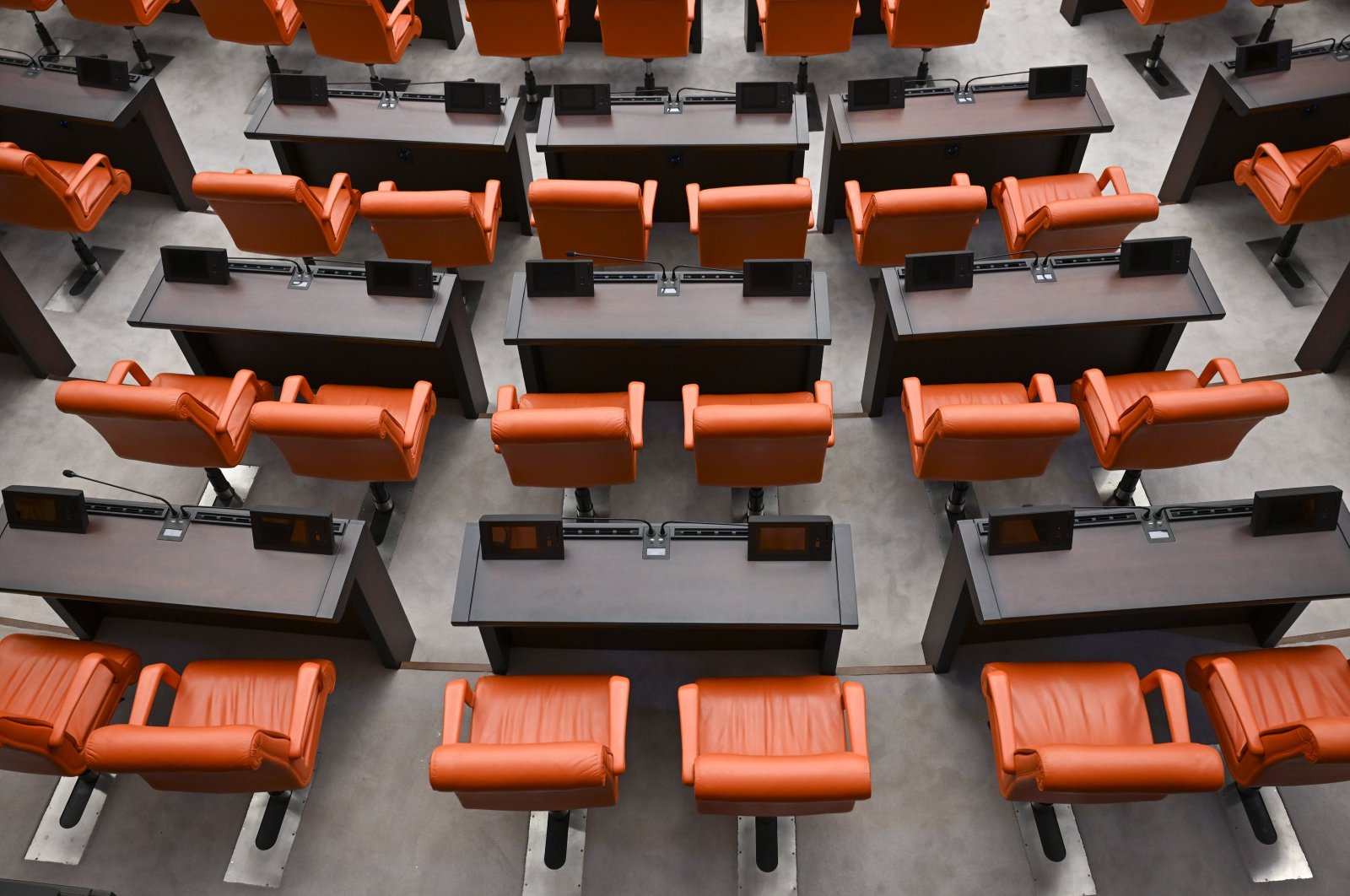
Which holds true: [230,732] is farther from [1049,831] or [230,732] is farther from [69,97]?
[69,97]

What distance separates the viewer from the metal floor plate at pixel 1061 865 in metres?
3.72

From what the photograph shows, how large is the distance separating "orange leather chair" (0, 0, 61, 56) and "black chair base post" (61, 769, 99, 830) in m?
4.88

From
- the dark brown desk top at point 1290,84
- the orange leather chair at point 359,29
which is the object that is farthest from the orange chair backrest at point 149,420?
the dark brown desk top at point 1290,84

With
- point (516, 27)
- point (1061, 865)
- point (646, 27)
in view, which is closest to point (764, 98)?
point (646, 27)

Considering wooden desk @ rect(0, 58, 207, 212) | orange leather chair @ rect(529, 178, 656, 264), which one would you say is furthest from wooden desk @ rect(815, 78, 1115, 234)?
wooden desk @ rect(0, 58, 207, 212)

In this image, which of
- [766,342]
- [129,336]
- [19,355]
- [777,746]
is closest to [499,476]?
[766,342]

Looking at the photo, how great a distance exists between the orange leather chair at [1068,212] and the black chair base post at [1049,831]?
2661mm

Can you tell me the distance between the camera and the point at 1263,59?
547 cm

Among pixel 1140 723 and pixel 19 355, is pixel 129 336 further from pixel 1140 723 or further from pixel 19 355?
pixel 1140 723

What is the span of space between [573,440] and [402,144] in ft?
8.53

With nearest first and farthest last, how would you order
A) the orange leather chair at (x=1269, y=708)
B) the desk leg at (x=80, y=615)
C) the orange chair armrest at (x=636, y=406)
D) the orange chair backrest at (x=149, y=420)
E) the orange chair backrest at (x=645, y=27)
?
the orange leather chair at (x=1269, y=708)
the orange chair backrest at (x=149, y=420)
the desk leg at (x=80, y=615)
the orange chair armrest at (x=636, y=406)
the orange chair backrest at (x=645, y=27)

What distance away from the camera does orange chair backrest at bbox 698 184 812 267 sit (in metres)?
4.84

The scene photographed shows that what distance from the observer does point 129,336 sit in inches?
222

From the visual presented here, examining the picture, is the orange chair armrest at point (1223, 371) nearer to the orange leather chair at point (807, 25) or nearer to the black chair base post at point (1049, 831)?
the black chair base post at point (1049, 831)
